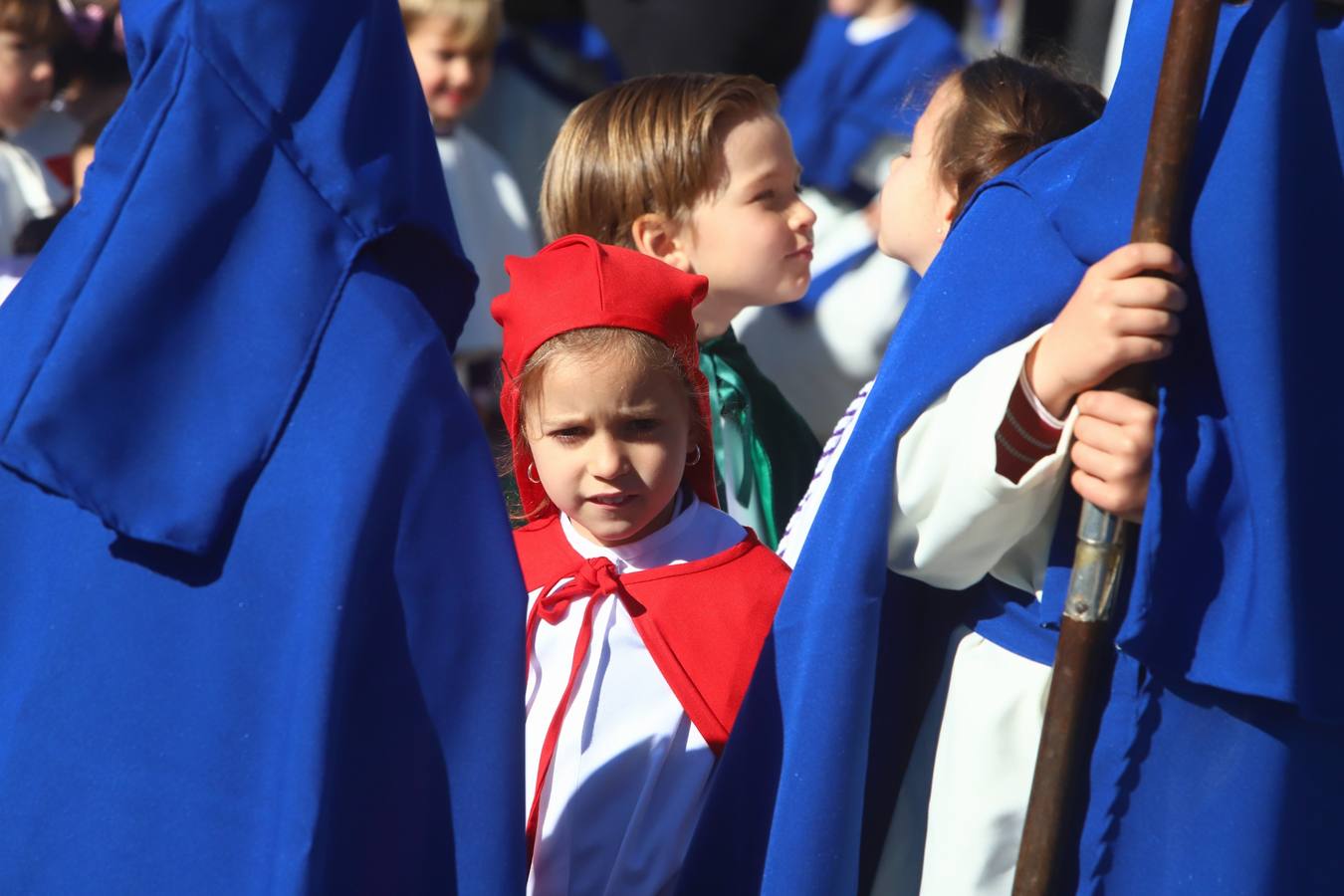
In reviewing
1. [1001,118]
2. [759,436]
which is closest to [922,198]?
[1001,118]

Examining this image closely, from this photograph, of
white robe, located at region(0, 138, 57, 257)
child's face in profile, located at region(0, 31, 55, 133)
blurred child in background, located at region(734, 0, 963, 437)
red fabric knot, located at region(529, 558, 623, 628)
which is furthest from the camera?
child's face in profile, located at region(0, 31, 55, 133)

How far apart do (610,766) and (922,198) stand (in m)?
1.06

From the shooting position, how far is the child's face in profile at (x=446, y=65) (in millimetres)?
5352

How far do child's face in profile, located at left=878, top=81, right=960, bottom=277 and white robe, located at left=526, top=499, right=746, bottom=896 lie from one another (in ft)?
2.70

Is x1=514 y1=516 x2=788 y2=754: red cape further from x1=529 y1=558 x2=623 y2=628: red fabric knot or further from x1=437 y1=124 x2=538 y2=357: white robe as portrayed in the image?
x1=437 y1=124 x2=538 y2=357: white robe

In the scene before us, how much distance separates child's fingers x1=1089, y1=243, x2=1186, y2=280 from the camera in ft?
6.61

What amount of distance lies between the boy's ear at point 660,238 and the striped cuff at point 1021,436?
1416 millimetres

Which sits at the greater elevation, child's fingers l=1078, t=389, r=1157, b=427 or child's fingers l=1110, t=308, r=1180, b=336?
child's fingers l=1110, t=308, r=1180, b=336

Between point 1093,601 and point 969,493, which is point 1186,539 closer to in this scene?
point 1093,601

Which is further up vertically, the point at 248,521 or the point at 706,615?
the point at 248,521

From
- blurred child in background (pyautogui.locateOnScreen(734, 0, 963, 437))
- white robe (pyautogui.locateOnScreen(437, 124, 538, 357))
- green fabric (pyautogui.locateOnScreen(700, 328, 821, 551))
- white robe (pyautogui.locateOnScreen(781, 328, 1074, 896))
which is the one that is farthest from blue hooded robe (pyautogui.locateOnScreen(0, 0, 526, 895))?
white robe (pyautogui.locateOnScreen(437, 124, 538, 357))

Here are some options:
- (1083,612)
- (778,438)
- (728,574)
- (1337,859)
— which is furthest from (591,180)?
(1337,859)

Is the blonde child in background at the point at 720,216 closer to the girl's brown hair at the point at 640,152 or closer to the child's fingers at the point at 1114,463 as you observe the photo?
the girl's brown hair at the point at 640,152

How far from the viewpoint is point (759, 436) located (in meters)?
3.51
